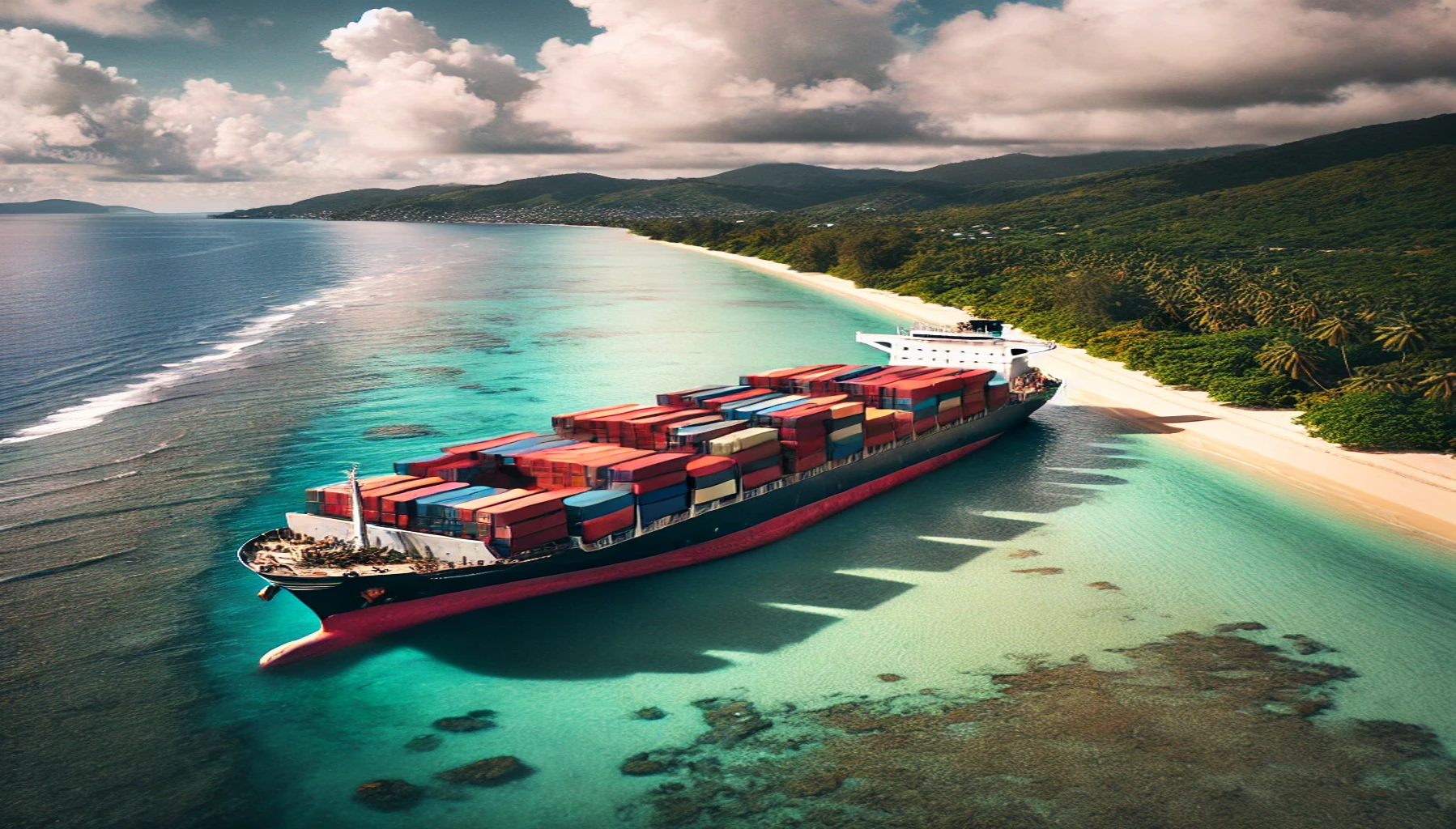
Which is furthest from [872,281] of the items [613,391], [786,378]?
[786,378]

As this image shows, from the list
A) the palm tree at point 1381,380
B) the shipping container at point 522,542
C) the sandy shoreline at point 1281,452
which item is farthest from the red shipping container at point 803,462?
the palm tree at point 1381,380

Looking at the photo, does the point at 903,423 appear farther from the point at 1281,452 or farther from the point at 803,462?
the point at 1281,452

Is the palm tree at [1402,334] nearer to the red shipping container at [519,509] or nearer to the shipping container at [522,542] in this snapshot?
the red shipping container at [519,509]

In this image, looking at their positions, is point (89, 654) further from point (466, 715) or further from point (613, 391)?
point (613, 391)

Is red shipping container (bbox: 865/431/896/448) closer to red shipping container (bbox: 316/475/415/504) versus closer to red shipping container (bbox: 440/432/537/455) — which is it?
red shipping container (bbox: 440/432/537/455)

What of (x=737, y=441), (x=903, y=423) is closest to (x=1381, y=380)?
(x=903, y=423)
